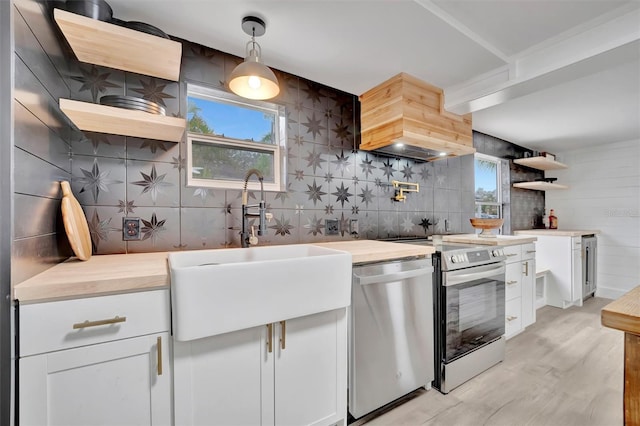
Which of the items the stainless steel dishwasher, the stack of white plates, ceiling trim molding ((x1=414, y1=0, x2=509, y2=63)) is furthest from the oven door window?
the stack of white plates

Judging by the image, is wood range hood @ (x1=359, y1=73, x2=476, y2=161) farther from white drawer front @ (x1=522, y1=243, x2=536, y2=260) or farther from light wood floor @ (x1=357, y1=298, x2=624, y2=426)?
light wood floor @ (x1=357, y1=298, x2=624, y2=426)

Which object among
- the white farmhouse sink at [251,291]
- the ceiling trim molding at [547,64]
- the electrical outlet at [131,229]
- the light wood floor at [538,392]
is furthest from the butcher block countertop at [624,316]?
the electrical outlet at [131,229]

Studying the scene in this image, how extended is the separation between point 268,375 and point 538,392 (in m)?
1.80

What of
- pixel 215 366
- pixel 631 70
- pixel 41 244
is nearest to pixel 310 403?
pixel 215 366

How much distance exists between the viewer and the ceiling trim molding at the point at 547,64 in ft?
4.97

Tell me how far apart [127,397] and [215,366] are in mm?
291

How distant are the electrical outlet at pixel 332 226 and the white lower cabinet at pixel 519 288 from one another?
61.9 inches

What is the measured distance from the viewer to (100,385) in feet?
2.99

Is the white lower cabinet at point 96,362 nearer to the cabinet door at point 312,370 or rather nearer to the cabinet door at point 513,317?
the cabinet door at point 312,370

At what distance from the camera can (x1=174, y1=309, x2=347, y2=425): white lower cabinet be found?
1.05 meters

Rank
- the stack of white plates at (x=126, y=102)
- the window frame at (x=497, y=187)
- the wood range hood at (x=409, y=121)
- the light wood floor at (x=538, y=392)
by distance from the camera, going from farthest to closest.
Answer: the window frame at (x=497, y=187)
the wood range hood at (x=409, y=121)
the light wood floor at (x=538, y=392)
the stack of white plates at (x=126, y=102)

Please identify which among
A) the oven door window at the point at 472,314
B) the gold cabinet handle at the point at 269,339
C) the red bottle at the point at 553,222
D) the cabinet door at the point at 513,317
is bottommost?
the cabinet door at the point at 513,317

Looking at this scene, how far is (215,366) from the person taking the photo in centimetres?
109

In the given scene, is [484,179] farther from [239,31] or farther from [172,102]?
[172,102]
